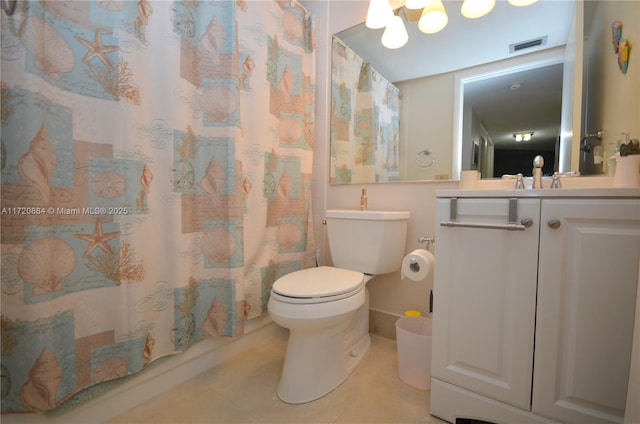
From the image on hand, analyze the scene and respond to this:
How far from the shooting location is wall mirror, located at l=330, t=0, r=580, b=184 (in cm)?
114

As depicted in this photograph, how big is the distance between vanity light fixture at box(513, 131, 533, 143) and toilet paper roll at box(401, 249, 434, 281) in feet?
2.23

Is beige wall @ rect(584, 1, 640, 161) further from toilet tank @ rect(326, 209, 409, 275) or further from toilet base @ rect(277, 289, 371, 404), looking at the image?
toilet base @ rect(277, 289, 371, 404)

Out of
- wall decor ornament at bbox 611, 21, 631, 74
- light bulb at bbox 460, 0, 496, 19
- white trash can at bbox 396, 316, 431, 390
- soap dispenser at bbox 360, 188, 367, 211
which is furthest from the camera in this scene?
Result: soap dispenser at bbox 360, 188, 367, 211

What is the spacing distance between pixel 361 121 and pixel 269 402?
60.6 inches

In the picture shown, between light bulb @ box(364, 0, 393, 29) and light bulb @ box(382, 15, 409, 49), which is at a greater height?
light bulb @ box(364, 0, 393, 29)

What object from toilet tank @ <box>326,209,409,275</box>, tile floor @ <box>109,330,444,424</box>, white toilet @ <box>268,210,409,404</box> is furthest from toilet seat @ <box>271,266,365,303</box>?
tile floor @ <box>109,330,444,424</box>

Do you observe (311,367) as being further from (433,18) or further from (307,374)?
(433,18)

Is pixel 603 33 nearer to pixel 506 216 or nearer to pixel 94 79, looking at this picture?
pixel 506 216

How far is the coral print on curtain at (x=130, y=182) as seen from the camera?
744mm

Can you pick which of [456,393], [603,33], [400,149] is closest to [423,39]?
[400,149]

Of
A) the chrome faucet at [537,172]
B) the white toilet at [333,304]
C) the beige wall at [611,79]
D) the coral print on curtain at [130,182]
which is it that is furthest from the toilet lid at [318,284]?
the beige wall at [611,79]

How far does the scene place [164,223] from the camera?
1041 mm

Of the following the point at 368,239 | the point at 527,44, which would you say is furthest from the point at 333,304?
the point at 527,44

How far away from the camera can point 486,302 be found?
83 centimetres
